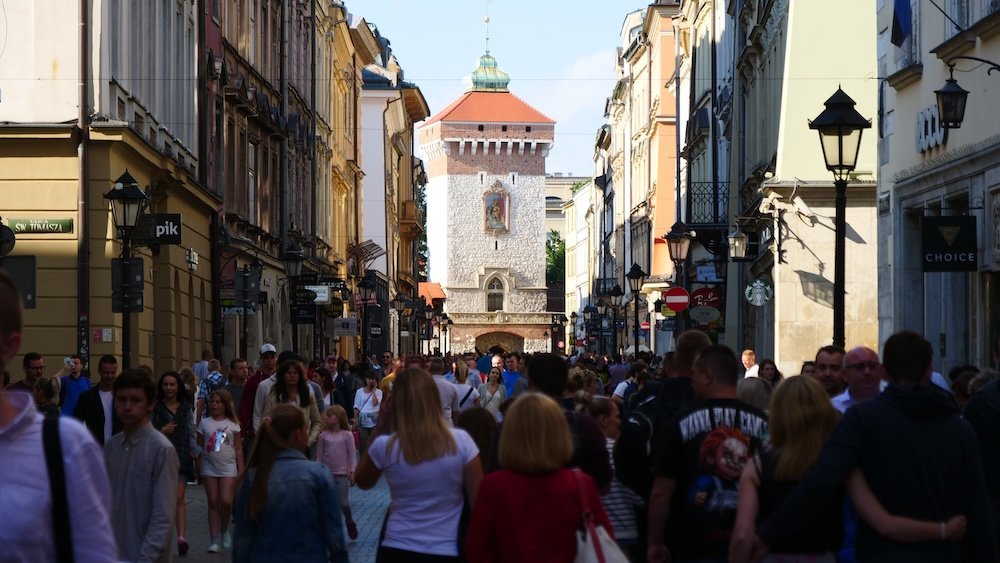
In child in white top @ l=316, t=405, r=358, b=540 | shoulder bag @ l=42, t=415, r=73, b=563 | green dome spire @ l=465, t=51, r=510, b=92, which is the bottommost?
child in white top @ l=316, t=405, r=358, b=540

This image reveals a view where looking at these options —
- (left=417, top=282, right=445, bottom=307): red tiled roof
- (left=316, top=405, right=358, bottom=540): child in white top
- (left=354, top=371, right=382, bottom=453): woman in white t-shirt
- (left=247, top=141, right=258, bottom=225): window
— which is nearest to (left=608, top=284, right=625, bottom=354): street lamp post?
(left=247, top=141, right=258, bottom=225): window

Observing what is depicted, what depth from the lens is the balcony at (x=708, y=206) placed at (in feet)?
137

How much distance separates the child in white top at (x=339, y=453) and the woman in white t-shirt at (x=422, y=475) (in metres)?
7.55

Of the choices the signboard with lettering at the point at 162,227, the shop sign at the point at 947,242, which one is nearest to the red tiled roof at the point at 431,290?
the signboard with lettering at the point at 162,227

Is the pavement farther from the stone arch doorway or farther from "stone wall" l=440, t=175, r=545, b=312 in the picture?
the stone arch doorway

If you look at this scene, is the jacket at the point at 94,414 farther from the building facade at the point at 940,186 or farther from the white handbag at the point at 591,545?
the building facade at the point at 940,186

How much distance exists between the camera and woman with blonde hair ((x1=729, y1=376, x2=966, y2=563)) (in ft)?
22.6

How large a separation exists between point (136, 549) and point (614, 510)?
2.20 metres

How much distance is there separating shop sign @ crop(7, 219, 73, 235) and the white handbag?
16.5 m

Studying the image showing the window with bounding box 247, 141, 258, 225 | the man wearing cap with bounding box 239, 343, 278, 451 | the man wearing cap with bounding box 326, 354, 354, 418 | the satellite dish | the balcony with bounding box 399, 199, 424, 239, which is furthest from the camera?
the balcony with bounding box 399, 199, 424, 239

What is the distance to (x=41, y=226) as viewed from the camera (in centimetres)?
2200

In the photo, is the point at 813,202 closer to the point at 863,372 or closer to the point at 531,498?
Answer: the point at 863,372

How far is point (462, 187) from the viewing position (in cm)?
12462

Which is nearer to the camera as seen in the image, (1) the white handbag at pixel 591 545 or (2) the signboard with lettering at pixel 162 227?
(1) the white handbag at pixel 591 545
